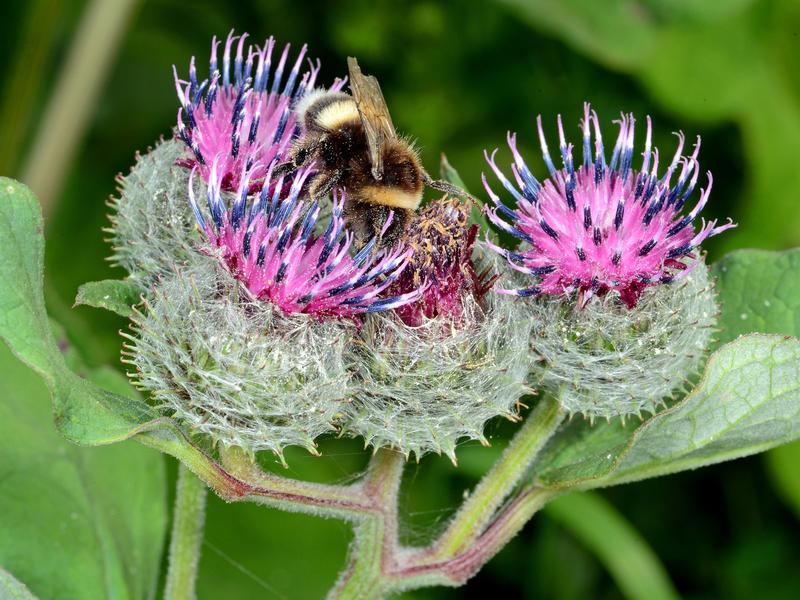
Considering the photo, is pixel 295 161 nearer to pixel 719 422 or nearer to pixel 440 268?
pixel 440 268

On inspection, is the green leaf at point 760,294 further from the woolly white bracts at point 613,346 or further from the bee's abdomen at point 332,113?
the bee's abdomen at point 332,113

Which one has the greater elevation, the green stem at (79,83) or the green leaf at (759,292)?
the green leaf at (759,292)

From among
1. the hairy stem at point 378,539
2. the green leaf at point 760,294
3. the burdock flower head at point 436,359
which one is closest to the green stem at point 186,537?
the hairy stem at point 378,539

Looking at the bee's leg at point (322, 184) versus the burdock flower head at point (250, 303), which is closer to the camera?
the burdock flower head at point (250, 303)

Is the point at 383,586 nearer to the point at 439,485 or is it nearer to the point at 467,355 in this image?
the point at 467,355

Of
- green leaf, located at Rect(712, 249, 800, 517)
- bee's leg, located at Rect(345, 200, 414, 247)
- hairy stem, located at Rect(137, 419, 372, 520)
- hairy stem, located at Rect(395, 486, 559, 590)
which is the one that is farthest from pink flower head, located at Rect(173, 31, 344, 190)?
green leaf, located at Rect(712, 249, 800, 517)

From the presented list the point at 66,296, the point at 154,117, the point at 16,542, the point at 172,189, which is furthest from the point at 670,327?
the point at 154,117

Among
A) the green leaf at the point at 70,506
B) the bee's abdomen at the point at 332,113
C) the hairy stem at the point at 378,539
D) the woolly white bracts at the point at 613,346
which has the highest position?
the bee's abdomen at the point at 332,113

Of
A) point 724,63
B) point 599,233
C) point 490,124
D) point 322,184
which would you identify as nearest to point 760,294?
point 599,233
